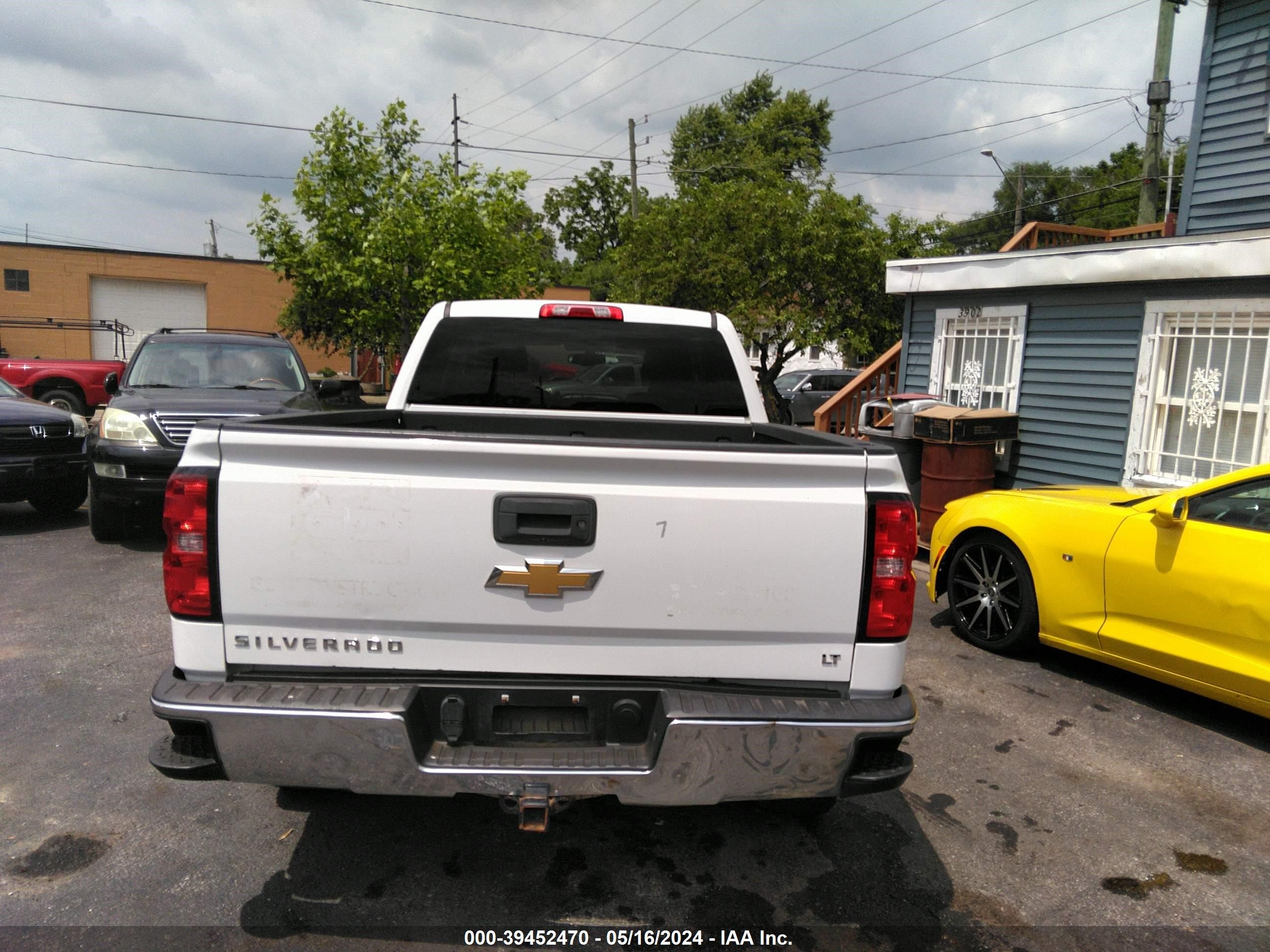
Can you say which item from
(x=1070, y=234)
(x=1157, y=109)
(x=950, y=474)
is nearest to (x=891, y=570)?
(x=950, y=474)

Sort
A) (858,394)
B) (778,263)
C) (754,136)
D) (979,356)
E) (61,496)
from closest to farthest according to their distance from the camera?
1. (61,496)
2. (979,356)
3. (858,394)
4. (778,263)
5. (754,136)

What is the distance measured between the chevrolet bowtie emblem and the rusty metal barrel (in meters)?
6.11

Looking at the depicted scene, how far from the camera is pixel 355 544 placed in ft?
8.18

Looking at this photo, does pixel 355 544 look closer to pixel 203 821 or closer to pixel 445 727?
pixel 445 727

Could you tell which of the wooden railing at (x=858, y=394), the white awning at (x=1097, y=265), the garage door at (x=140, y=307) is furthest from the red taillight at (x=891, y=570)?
the garage door at (x=140, y=307)

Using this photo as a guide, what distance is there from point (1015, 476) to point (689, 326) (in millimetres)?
7021

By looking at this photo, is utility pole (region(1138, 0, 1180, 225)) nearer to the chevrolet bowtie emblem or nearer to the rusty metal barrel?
the rusty metal barrel

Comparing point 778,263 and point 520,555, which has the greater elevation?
point 778,263

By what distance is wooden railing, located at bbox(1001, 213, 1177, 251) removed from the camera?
42.4 feet

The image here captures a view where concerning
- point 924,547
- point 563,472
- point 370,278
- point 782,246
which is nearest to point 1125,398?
point 924,547

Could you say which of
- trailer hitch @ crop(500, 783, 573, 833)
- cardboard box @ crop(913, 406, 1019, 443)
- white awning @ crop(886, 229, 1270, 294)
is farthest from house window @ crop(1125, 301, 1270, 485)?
trailer hitch @ crop(500, 783, 573, 833)

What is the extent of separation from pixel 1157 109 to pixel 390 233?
12506 millimetres

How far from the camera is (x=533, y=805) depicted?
2.47 meters

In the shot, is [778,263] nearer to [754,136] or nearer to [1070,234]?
[1070,234]
